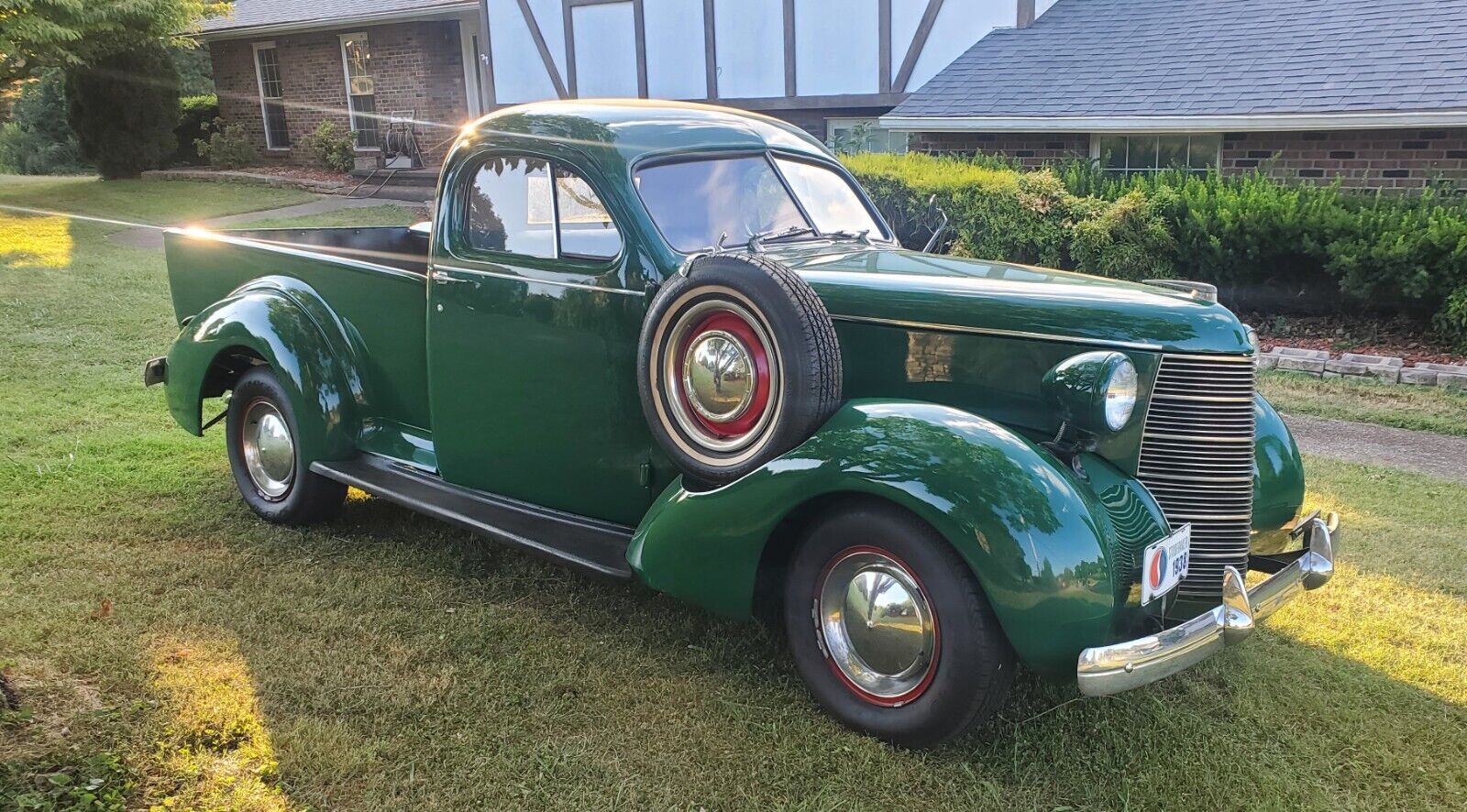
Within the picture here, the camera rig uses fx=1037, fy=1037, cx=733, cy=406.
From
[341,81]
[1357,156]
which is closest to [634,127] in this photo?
[1357,156]

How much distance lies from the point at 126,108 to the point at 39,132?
35.1 feet

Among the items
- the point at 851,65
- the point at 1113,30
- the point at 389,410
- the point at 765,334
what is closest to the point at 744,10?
the point at 851,65

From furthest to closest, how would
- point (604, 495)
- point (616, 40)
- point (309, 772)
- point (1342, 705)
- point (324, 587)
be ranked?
point (616, 40) < point (324, 587) < point (604, 495) < point (1342, 705) < point (309, 772)

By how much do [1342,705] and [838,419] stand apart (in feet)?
6.27

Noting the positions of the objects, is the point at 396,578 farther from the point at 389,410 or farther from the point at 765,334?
the point at 765,334

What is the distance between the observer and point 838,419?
308cm

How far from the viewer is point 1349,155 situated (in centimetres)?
984

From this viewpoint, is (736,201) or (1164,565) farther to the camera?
(736,201)

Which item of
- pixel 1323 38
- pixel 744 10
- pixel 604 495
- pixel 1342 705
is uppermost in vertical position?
pixel 744 10

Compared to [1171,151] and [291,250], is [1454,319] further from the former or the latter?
[291,250]

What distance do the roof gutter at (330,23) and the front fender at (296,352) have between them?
48.3ft

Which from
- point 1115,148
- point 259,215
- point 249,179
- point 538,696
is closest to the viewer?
point 538,696

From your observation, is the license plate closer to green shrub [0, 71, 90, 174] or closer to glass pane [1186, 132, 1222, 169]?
glass pane [1186, 132, 1222, 169]

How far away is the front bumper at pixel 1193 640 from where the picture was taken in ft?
8.72
